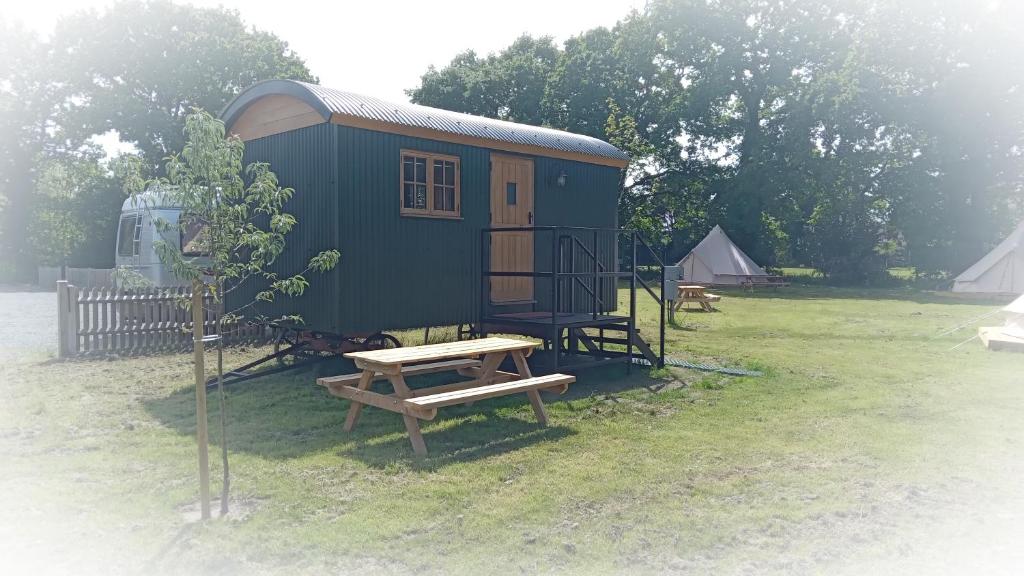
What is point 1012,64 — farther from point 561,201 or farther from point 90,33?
point 90,33

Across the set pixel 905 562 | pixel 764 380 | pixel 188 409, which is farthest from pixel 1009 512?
pixel 188 409

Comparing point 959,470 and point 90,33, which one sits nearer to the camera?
point 959,470

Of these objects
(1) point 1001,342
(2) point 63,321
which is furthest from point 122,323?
(1) point 1001,342

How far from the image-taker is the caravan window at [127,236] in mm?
14961

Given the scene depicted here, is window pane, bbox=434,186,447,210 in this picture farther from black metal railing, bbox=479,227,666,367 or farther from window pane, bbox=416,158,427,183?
black metal railing, bbox=479,227,666,367

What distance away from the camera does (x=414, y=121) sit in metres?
9.19

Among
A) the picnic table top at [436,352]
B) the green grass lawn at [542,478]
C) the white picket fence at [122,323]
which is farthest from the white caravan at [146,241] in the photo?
the picnic table top at [436,352]

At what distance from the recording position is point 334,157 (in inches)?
335

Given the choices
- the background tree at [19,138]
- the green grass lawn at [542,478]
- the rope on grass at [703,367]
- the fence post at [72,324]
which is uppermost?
the background tree at [19,138]

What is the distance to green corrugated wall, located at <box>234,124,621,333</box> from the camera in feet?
28.2

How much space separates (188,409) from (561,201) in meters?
6.17

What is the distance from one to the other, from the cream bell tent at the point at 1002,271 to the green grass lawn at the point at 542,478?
54.1ft

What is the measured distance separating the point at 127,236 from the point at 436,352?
11.2 metres

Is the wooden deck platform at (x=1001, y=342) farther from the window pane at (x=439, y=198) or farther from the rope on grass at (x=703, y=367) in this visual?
the window pane at (x=439, y=198)
